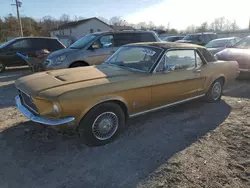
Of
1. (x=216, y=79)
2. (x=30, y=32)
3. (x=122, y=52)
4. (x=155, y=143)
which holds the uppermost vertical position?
(x=30, y=32)

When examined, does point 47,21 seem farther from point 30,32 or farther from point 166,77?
point 166,77

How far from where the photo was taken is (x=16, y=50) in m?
10.5

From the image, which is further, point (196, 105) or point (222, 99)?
point (222, 99)

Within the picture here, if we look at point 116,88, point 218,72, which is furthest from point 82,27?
point 116,88

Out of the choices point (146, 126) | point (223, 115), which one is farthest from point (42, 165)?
point (223, 115)

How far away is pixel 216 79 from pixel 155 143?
9.27 feet

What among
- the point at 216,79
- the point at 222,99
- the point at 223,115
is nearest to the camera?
the point at 223,115

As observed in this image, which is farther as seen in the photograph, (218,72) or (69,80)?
(218,72)

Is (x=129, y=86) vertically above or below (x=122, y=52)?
below

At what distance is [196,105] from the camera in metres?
5.27

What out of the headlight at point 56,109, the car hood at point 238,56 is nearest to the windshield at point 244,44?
the car hood at point 238,56

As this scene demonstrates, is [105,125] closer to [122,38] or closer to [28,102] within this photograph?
[28,102]

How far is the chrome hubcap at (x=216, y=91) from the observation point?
5303 mm

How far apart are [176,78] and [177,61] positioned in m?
0.41
